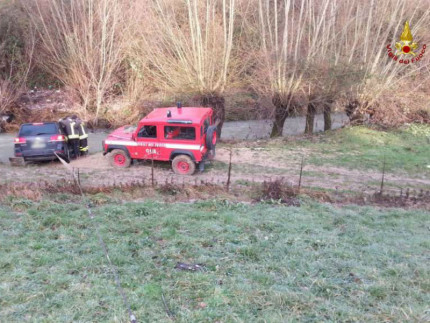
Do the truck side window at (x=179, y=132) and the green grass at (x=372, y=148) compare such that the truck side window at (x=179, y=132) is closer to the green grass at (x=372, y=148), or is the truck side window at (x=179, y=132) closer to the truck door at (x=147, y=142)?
the truck door at (x=147, y=142)

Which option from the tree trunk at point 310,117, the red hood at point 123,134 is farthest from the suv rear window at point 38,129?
the tree trunk at point 310,117

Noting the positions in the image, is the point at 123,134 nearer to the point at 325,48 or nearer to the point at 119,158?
the point at 119,158

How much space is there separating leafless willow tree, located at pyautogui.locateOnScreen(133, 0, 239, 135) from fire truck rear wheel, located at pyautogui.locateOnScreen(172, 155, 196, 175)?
22.5 feet

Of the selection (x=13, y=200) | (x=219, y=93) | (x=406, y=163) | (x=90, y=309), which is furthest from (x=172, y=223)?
(x=219, y=93)

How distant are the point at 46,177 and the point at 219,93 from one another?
9.35 meters

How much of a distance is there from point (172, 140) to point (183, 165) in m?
0.84

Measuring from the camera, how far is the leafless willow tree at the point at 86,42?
22.5 metres

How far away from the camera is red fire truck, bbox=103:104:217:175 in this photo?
38.4 feet

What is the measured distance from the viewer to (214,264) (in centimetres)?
529

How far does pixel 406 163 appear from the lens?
14.1 m

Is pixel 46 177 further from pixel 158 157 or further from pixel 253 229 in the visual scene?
pixel 253 229

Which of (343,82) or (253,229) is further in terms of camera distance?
(343,82)

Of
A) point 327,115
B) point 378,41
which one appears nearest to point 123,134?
point 327,115

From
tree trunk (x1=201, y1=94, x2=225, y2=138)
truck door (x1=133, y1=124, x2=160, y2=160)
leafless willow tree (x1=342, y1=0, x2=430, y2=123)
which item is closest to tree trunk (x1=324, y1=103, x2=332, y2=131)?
leafless willow tree (x1=342, y1=0, x2=430, y2=123)
